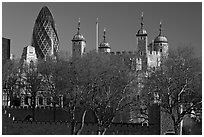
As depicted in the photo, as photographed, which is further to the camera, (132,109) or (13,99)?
(13,99)

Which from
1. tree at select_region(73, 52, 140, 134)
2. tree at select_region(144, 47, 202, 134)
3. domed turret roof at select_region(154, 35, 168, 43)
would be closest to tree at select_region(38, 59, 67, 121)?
tree at select_region(73, 52, 140, 134)

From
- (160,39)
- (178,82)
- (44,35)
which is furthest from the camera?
(44,35)

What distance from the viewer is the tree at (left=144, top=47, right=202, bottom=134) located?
12758 mm

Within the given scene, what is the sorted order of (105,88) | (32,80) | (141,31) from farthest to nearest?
(141,31) < (32,80) < (105,88)

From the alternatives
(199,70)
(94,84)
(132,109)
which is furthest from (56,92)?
(199,70)

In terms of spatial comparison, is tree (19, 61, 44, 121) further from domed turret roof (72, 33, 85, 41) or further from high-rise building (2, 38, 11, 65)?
domed turret roof (72, 33, 85, 41)

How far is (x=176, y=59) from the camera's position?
1298 centimetres

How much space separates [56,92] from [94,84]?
1.59m

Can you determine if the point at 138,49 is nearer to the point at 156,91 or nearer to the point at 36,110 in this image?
the point at 36,110

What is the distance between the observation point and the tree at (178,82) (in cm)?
1276

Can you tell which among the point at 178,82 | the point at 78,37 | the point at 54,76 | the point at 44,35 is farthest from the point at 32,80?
the point at 44,35

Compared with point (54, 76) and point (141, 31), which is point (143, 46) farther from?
point (54, 76)

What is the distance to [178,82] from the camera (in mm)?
12922

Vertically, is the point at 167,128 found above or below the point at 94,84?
below
